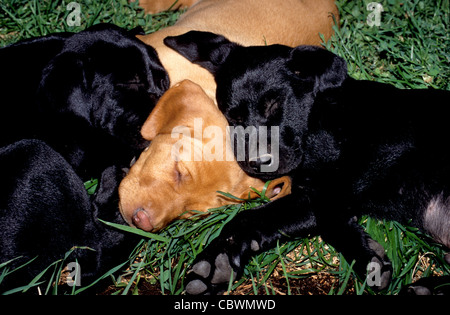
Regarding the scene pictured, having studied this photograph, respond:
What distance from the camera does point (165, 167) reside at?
3.28m

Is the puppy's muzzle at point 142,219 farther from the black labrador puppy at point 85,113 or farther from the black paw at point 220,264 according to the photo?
the black paw at point 220,264

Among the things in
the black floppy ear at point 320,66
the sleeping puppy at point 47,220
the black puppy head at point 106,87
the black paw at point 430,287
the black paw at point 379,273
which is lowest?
the black paw at point 379,273

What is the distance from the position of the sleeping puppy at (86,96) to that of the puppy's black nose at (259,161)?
3.23 feet

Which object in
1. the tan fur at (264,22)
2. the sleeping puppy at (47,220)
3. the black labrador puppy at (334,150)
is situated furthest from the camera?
the tan fur at (264,22)

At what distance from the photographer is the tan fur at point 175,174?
10.6 feet

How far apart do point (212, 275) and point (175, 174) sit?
2.57 feet

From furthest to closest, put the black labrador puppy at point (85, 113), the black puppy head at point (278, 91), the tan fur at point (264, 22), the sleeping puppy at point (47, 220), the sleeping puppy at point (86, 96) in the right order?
1. the tan fur at point (264, 22)
2. the sleeping puppy at point (86, 96)
3. the black puppy head at point (278, 91)
4. the black labrador puppy at point (85, 113)
5. the sleeping puppy at point (47, 220)

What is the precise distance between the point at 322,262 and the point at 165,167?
148 centimetres

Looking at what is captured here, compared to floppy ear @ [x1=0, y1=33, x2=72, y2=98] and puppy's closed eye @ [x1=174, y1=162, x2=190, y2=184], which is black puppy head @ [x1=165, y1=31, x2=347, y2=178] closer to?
puppy's closed eye @ [x1=174, y1=162, x2=190, y2=184]

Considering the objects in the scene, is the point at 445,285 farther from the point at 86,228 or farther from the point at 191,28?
the point at 191,28

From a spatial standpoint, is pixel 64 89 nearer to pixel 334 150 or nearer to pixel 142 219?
pixel 142 219

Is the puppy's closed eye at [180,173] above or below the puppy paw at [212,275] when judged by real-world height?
above

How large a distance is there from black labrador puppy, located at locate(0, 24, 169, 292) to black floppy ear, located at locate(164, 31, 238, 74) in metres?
0.25

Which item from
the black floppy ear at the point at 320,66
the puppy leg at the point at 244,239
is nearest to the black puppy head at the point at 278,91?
the black floppy ear at the point at 320,66
